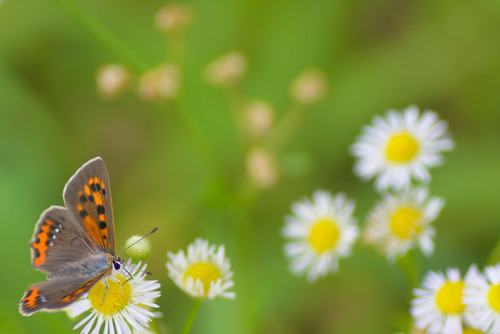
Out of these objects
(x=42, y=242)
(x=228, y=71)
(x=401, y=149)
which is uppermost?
(x=228, y=71)

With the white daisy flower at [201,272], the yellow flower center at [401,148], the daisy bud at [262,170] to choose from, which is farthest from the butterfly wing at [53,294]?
the yellow flower center at [401,148]

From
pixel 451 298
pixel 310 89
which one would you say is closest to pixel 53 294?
pixel 451 298

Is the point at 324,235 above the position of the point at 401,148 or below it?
below

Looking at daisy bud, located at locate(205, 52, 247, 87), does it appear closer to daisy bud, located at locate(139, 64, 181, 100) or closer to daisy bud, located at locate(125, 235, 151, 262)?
daisy bud, located at locate(139, 64, 181, 100)

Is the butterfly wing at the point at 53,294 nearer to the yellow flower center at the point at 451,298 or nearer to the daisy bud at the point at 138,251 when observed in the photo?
the daisy bud at the point at 138,251

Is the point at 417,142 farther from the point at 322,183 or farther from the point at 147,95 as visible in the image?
the point at 147,95

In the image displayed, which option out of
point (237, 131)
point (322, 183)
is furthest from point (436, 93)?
point (237, 131)

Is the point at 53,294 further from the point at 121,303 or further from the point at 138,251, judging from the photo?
the point at 138,251
